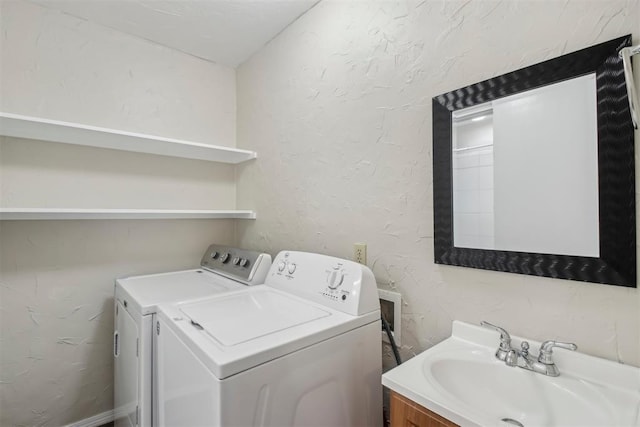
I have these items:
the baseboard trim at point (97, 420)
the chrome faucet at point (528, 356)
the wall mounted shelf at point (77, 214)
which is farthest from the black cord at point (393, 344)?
the baseboard trim at point (97, 420)

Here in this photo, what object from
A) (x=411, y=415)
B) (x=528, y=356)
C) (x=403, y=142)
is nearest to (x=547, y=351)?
(x=528, y=356)

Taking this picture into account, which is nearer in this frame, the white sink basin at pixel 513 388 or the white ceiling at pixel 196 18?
the white sink basin at pixel 513 388

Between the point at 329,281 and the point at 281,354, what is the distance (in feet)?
1.43

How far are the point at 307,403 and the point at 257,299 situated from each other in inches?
20.4

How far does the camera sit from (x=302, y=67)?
182 centimetres

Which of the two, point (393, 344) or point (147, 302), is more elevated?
point (147, 302)

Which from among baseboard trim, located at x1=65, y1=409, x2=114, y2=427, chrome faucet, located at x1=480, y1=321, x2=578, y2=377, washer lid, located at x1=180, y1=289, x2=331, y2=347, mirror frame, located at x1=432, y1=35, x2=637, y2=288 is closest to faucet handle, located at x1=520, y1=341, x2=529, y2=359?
chrome faucet, located at x1=480, y1=321, x2=578, y2=377

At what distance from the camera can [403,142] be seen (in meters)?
1.30

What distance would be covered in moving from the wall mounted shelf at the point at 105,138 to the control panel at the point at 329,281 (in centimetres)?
100

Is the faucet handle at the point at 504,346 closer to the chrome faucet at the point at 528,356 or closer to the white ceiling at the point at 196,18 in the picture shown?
the chrome faucet at the point at 528,356

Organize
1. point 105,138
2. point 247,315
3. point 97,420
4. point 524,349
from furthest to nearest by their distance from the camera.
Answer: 1. point 97,420
2. point 105,138
3. point 247,315
4. point 524,349

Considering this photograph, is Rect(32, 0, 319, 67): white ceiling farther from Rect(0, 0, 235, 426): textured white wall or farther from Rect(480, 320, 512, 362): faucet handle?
Rect(480, 320, 512, 362): faucet handle

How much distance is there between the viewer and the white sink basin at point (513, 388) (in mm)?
745

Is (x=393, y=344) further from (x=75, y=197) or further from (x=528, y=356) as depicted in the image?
(x=75, y=197)
